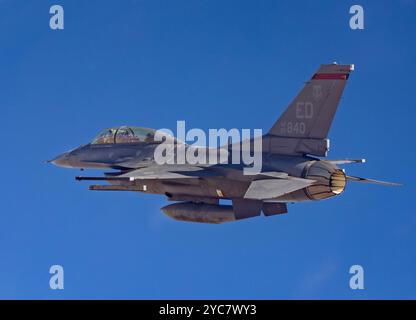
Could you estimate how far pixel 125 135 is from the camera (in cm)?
3334

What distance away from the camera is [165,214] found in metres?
31.1

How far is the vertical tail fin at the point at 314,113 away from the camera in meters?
29.4

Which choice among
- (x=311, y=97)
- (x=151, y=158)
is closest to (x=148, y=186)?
(x=151, y=158)

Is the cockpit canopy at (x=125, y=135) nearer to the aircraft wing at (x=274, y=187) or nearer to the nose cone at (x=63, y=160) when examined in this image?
the nose cone at (x=63, y=160)

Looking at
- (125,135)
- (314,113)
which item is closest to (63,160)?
(125,135)

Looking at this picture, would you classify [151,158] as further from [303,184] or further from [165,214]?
[303,184]

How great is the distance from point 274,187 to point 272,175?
0.90 meters

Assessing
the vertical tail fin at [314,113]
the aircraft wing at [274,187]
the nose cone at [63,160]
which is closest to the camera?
A: the aircraft wing at [274,187]

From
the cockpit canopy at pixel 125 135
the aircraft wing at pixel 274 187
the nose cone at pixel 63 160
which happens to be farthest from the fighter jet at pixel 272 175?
the nose cone at pixel 63 160

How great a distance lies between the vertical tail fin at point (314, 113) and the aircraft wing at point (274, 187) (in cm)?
129

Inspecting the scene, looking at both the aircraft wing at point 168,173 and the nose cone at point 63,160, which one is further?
the nose cone at point 63,160

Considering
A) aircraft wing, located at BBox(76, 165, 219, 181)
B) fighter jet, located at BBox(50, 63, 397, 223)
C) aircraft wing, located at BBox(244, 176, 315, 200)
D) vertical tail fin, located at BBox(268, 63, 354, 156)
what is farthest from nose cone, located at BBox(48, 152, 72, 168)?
aircraft wing, located at BBox(244, 176, 315, 200)

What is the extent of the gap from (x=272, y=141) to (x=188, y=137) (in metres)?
2.86

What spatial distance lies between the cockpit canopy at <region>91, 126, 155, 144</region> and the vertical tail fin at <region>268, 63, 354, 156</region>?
476 centimetres
